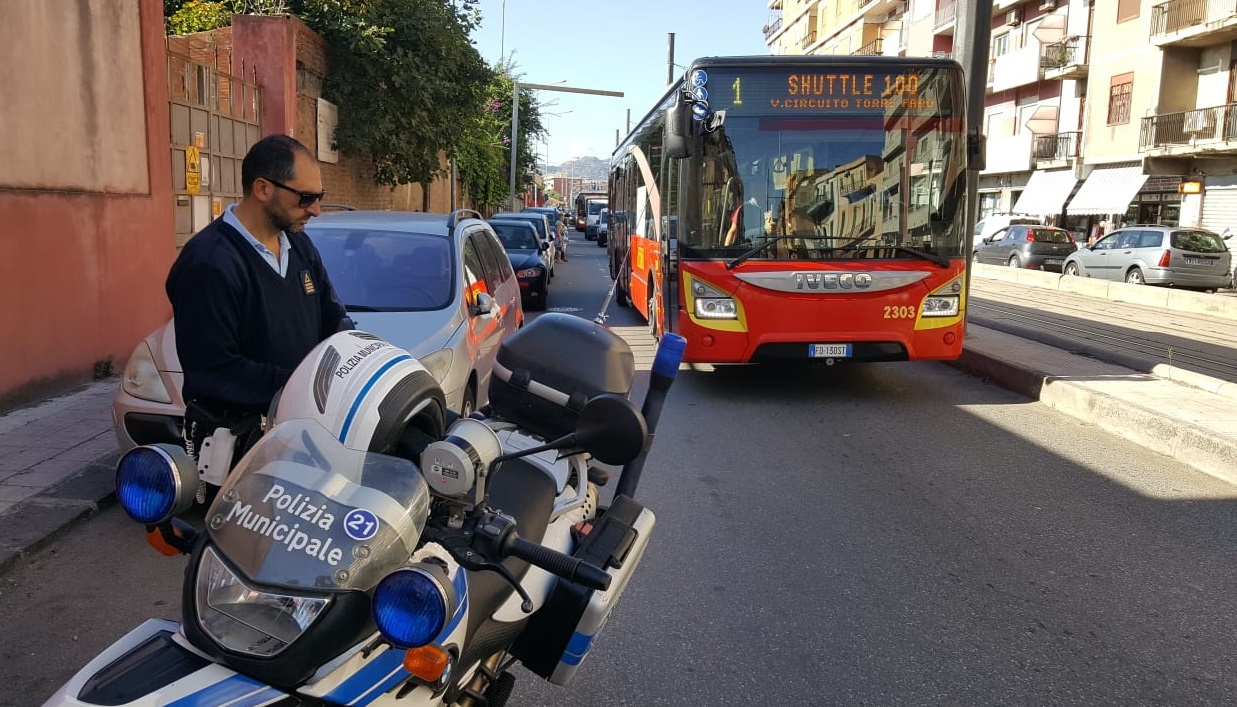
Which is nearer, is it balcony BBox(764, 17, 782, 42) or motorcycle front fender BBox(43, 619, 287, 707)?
motorcycle front fender BBox(43, 619, 287, 707)

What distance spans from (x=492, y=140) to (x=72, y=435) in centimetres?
3340

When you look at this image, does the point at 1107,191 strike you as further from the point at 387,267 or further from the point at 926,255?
the point at 387,267

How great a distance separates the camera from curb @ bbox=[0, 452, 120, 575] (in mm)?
4598

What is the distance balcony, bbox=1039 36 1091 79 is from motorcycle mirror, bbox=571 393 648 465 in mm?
39969

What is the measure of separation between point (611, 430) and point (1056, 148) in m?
40.6

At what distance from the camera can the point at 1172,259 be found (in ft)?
75.0

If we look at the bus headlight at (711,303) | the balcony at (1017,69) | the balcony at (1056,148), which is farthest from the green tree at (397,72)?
the balcony at (1017,69)

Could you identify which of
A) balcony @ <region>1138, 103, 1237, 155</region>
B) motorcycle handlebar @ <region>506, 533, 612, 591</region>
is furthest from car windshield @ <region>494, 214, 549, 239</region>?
balcony @ <region>1138, 103, 1237, 155</region>

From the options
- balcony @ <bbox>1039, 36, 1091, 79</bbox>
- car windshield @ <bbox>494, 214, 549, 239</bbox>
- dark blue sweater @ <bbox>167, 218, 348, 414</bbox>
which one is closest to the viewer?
dark blue sweater @ <bbox>167, 218, 348, 414</bbox>

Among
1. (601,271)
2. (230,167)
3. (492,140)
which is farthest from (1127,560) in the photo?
(492,140)

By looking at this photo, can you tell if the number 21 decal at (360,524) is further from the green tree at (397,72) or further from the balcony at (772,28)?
the balcony at (772,28)

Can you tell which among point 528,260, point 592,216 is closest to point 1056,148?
point 592,216

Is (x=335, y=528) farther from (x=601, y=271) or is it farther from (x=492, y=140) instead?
(x=492, y=140)

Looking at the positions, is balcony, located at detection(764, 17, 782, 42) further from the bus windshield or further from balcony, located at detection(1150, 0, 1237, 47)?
the bus windshield
